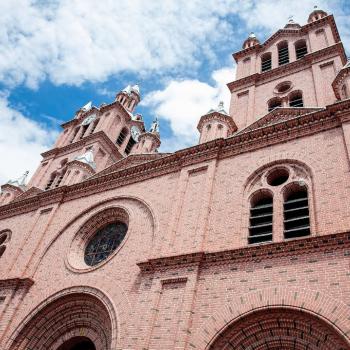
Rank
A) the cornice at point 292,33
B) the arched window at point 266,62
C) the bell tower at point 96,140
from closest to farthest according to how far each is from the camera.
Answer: the cornice at point 292,33, the arched window at point 266,62, the bell tower at point 96,140

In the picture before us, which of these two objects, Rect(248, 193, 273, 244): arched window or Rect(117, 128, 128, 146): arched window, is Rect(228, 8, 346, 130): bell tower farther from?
Rect(117, 128, 128, 146): arched window

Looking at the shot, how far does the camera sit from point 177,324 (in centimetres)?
1009

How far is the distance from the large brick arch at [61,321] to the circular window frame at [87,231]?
133 centimetres

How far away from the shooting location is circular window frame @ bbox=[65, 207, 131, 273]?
49.5ft

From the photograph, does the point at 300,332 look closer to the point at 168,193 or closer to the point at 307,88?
the point at 168,193

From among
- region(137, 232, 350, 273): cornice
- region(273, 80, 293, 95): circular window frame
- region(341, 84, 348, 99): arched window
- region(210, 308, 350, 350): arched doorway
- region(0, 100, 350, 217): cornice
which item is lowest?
region(210, 308, 350, 350): arched doorway

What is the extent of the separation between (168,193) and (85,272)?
408 centimetres

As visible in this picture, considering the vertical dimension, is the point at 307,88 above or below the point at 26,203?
above

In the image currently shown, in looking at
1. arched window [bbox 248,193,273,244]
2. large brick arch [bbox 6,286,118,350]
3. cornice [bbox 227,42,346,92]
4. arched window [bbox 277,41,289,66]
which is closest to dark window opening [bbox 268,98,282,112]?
cornice [bbox 227,42,346,92]

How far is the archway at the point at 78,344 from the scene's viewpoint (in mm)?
13499

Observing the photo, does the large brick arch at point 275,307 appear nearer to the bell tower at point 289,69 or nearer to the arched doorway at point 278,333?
the arched doorway at point 278,333

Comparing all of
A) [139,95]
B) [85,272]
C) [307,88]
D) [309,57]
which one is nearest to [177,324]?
[85,272]

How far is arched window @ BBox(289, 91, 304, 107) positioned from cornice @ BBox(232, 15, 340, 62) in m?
5.24

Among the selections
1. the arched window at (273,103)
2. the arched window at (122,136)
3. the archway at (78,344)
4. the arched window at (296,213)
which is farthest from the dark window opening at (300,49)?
the archway at (78,344)
